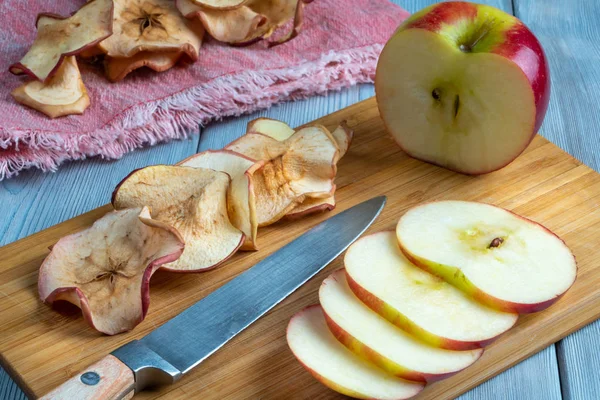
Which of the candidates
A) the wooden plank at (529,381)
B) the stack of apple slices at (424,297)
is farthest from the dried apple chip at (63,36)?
the wooden plank at (529,381)

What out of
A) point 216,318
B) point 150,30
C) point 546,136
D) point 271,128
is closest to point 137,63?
point 150,30

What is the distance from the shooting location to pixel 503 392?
4.23 feet

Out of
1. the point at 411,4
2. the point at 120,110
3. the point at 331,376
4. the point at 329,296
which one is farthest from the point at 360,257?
the point at 411,4

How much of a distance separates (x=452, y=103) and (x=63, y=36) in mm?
919

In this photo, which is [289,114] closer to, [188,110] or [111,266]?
[188,110]

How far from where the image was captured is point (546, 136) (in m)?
1.94

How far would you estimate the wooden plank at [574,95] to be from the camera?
135 centimetres

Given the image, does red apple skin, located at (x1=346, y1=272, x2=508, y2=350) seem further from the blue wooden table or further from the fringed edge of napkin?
the fringed edge of napkin

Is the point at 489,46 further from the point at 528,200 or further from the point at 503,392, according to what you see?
the point at 503,392

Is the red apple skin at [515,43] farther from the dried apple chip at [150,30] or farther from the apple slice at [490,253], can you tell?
the dried apple chip at [150,30]

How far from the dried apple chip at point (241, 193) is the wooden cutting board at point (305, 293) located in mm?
64

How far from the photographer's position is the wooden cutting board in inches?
49.5

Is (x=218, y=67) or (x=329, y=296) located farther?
(x=218, y=67)

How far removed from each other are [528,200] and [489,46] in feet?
1.00
